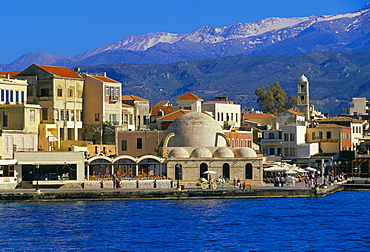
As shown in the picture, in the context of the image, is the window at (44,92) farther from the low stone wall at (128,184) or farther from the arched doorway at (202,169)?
the arched doorway at (202,169)

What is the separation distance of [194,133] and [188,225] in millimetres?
30900

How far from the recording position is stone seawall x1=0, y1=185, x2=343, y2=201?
260 feet

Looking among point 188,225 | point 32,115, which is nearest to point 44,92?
point 32,115

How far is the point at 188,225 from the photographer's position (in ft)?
213

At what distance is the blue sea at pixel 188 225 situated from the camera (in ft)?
184

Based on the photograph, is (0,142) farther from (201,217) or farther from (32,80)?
(201,217)

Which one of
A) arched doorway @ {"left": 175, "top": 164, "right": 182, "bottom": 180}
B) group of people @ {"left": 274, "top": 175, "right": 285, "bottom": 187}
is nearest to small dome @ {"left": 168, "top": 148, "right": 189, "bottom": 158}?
arched doorway @ {"left": 175, "top": 164, "right": 182, "bottom": 180}

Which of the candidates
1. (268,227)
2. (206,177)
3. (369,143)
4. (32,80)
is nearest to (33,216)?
(268,227)

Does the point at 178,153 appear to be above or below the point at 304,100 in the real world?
below

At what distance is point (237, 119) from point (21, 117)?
39.8 metres

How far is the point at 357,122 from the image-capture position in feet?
424

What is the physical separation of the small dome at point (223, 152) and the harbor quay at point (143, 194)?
6.16m

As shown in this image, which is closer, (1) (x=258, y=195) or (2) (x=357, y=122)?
(1) (x=258, y=195)

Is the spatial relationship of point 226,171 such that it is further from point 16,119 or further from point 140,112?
point 140,112
